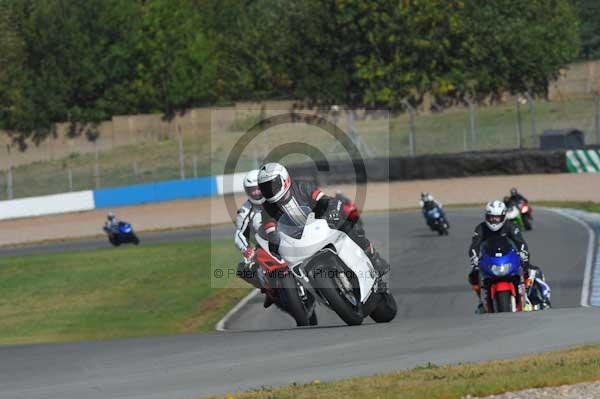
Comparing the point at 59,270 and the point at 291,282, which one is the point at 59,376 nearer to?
the point at 291,282

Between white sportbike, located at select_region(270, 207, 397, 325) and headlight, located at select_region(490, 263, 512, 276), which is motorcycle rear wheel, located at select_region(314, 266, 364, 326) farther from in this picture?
headlight, located at select_region(490, 263, 512, 276)

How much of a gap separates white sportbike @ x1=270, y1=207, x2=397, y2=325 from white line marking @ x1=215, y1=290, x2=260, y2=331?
5.94 m

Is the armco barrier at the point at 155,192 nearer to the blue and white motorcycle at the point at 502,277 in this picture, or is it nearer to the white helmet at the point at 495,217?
the white helmet at the point at 495,217

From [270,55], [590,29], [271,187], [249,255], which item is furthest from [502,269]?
[590,29]

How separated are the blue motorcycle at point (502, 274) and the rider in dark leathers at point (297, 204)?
5.12 feet

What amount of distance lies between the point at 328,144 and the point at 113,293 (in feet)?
77.7

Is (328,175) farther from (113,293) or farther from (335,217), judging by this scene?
(335,217)

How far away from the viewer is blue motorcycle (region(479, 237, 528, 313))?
11891 millimetres

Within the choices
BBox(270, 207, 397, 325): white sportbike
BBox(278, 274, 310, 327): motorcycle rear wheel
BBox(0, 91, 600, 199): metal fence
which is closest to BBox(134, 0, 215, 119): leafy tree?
BBox(0, 91, 600, 199): metal fence

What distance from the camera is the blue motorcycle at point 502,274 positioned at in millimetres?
11891

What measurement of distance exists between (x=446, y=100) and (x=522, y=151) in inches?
1066

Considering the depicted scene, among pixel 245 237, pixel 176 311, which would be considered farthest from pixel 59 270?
pixel 245 237

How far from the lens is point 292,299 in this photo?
1134cm

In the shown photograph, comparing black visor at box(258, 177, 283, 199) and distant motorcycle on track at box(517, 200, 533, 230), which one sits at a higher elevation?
black visor at box(258, 177, 283, 199)
